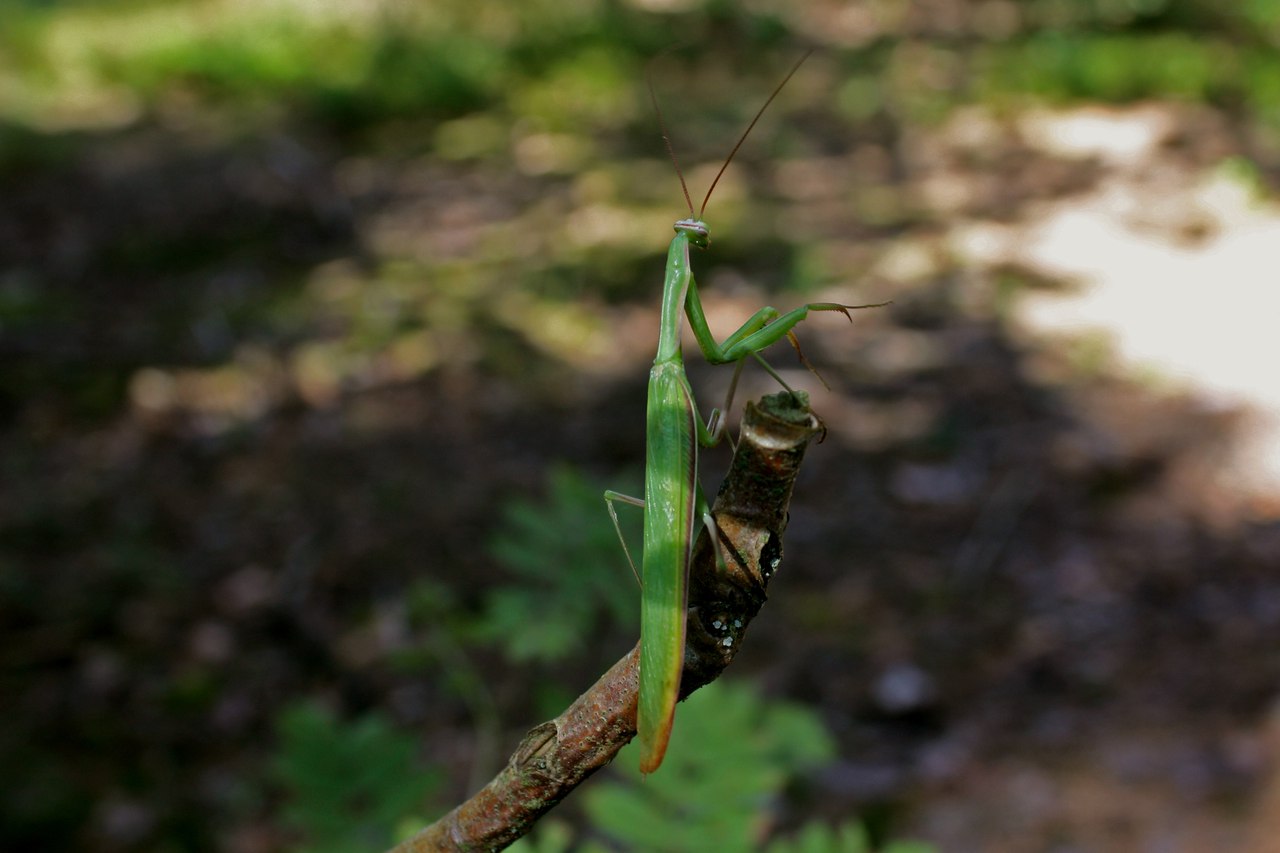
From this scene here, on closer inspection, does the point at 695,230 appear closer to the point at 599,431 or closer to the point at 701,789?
the point at 701,789

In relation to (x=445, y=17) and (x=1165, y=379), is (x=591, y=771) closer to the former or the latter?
(x=1165, y=379)

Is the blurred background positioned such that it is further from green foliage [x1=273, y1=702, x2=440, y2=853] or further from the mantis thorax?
the mantis thorax

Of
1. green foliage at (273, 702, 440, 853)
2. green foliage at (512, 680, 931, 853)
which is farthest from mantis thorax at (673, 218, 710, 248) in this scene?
green foliage at (273, 702, 440, 853)

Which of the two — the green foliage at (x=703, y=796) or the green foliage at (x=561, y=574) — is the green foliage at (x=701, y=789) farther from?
the green foliage at (x=561, y=574)

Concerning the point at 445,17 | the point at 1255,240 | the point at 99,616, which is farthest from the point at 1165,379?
the point at 445,17

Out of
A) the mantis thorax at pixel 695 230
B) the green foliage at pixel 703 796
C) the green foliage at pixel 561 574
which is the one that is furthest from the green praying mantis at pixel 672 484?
the green foliage at pixel 561 574
